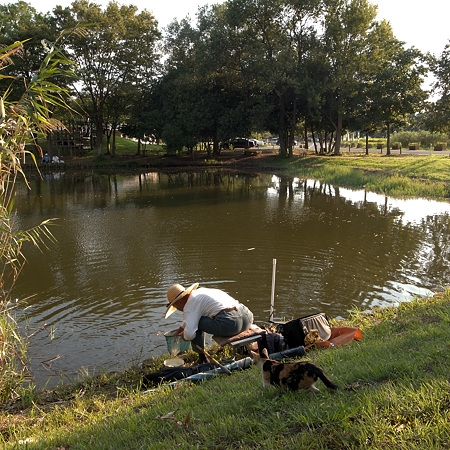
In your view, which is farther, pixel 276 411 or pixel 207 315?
pixel 207 315

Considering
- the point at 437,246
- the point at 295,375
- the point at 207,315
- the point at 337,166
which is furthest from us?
the point at 337,166

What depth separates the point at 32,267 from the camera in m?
10.9

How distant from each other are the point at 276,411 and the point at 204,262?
7709mm

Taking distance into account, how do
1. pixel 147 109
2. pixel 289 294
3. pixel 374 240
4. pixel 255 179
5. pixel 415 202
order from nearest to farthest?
pixel 289 294, pixel 374 240, pixel 415 202, pixel 255 179, pixel 147 109

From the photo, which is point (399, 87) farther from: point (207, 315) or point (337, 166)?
point (207, 315)

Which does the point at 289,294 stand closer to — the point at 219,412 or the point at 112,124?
the point at 219,412

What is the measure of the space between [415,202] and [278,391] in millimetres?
17341

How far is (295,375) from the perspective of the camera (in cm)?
361

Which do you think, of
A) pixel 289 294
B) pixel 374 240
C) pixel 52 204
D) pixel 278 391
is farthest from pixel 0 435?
pixel 52 204

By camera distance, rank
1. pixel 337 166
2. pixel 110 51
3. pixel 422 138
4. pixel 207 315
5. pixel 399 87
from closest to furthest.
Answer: pixel 207 315
pixel 337 166
pixel 399 87
pixel 110 51
pixel 422 138

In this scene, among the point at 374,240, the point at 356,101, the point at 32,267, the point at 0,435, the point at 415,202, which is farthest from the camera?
the point at 356,101

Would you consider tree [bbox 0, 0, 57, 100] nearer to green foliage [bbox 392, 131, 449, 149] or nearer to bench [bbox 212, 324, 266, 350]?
bench [bbox 212, 324, 266, 350]

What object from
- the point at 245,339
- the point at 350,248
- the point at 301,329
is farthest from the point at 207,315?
the point at 350,248

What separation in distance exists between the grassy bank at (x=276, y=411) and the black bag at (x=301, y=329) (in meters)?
0.53
